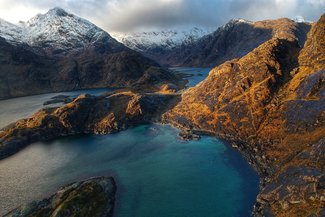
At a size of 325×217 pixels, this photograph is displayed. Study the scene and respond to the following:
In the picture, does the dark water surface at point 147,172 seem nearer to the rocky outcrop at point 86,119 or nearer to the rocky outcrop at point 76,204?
the rocky outcrop at point 76,204

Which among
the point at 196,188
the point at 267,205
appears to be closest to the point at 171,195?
the point at 196,188

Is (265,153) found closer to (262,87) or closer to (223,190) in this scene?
(223,190)

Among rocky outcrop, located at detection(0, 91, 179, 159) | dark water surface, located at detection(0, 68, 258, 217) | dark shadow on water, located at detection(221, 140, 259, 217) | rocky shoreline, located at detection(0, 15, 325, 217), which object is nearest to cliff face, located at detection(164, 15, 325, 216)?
rocky shoreline, located at detection(0, 15, 325, 217)

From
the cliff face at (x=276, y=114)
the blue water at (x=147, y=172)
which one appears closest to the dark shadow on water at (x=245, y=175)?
the blue water at (x=147, y=172)

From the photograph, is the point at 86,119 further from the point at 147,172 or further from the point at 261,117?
the point at 261,117

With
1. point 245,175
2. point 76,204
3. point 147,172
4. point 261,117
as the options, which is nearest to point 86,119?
point 147,172

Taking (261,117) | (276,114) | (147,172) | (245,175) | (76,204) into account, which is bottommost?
(147,172)
